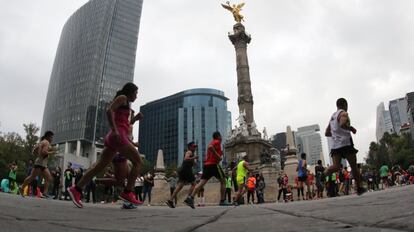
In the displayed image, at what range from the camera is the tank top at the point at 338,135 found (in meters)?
7.21

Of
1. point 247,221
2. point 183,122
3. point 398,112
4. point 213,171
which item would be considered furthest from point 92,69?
point 398,112

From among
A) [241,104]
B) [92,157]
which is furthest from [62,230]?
[92,157]

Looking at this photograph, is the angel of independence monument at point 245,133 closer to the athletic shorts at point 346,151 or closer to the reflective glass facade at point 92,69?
the athletic shorts at point 346,151

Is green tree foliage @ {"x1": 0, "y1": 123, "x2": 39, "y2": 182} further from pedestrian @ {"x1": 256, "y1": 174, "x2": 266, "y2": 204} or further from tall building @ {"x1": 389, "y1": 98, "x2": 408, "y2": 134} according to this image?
tall building @ {"x1": 389, "y1": 98, "x2": 408, "y2": 134}

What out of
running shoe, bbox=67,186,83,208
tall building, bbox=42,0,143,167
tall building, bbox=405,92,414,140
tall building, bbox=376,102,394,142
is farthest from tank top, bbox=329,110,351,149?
tall building, bbox=376,102,394,142

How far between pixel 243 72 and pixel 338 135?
32963 mm

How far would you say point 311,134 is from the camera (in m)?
172

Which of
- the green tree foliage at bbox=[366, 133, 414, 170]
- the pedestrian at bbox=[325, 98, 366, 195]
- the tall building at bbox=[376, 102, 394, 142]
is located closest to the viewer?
the pedestrian at bbox=[325, 98, 366, 195]

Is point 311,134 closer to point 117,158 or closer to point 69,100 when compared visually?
point 69,100

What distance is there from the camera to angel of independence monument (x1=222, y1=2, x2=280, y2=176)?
1308 inches

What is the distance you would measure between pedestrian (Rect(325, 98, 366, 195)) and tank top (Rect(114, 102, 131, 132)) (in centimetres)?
424

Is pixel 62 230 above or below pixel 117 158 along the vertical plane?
below

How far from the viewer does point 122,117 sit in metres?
5.85

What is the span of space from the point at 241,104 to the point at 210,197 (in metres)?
17.3
